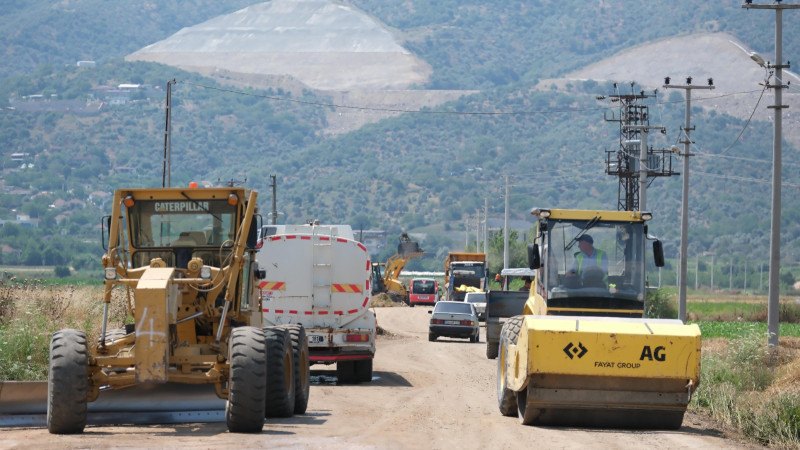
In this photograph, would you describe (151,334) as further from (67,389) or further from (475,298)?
(475,298)

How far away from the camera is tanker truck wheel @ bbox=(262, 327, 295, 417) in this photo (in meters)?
16.1

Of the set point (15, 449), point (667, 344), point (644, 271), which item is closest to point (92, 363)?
point (15, 449)

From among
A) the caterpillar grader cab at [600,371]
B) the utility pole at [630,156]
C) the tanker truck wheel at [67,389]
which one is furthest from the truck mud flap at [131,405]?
the utility pole at [630,156]

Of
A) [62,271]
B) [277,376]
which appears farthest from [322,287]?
[62,271]

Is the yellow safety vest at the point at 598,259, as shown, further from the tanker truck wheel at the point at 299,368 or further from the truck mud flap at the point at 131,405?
the truck mud flap at the point at 131,405

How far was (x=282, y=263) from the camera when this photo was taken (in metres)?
23.8

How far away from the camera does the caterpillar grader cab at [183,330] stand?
14.2m

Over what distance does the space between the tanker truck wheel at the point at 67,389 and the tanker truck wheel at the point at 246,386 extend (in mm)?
1723

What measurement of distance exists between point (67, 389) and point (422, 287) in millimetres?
71212

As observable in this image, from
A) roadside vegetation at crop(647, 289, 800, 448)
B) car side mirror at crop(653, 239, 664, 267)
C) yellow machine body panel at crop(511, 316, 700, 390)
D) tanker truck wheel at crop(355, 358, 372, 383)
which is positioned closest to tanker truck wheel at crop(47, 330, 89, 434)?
yellow machine body panel at crop(511, 316, 700, 390)

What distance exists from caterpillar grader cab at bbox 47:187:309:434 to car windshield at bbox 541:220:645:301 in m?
4.40

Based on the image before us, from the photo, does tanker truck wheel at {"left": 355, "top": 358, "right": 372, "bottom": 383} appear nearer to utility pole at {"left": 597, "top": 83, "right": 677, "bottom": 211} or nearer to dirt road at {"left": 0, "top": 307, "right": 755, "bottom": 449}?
dirt road at {"left": 0, "top": 307, "right": 755, "bottom": 449}

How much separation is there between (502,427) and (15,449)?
6295 millimetres

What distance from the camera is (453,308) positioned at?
137 feet
